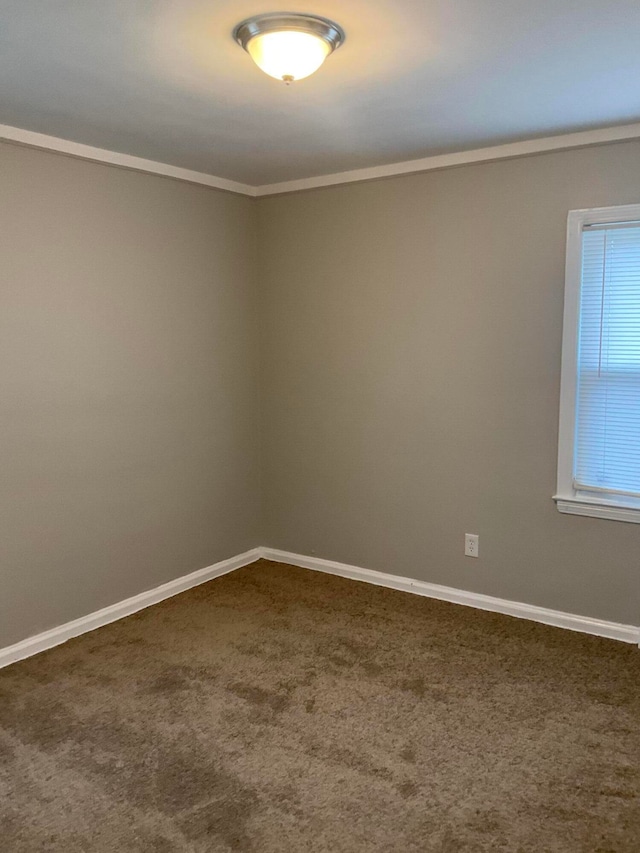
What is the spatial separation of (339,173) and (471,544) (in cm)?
204

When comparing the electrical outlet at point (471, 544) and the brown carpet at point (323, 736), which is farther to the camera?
the electrical outlet at point (471, 544)

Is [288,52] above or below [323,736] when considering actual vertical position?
above

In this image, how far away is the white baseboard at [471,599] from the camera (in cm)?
325

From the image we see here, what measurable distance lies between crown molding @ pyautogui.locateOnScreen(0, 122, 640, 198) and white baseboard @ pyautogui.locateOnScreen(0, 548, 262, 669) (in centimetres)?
210

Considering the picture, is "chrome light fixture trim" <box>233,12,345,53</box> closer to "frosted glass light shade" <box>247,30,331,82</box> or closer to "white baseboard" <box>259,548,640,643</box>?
"frosted glass light shade" <box>247,30,331,82</box>

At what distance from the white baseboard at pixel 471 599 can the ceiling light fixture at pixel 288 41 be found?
8.44 ft

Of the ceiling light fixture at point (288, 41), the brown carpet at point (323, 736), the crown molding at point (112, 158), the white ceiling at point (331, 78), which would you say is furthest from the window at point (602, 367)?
the crown molding at point (112, 158)

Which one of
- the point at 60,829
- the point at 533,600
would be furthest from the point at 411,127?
the point at 60,829

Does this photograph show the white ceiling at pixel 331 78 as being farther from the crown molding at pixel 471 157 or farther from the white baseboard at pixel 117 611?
the white baseboard at pixel 117 611

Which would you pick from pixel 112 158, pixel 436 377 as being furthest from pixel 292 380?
pixel 112 158

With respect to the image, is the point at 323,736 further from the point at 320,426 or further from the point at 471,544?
the point at 320,426

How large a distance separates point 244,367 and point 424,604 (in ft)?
5.54

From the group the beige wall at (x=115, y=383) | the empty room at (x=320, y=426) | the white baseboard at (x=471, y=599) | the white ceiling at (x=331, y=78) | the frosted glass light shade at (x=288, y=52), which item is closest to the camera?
the white ceiling at (x=331, y=78)

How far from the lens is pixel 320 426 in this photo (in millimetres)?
4082
